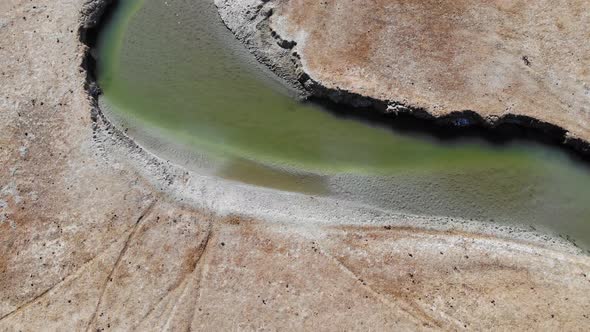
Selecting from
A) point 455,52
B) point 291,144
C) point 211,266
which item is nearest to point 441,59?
point 455,52

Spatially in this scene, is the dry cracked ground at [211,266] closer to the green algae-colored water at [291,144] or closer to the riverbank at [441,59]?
the green algae-colored water at [291,144]

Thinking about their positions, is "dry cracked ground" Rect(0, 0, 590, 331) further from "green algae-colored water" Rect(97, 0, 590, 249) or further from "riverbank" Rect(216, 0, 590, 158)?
"riverbank" Rect(216, 0, 590, 158)

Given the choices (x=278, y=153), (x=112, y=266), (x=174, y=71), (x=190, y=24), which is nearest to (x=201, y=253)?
(x=112, y=266)

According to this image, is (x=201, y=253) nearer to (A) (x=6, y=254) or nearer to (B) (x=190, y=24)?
(A) (x=6, y=254)

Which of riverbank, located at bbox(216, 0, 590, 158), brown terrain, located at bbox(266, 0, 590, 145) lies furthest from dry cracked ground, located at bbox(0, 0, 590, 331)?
brown terrain, located at bbox(266, 0, 590, 145)

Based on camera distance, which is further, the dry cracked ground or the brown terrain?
the brown terrain

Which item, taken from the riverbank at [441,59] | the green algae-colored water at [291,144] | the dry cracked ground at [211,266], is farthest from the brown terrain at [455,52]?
the dry cracked ground at [211,266]
